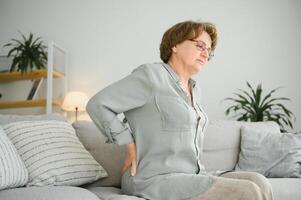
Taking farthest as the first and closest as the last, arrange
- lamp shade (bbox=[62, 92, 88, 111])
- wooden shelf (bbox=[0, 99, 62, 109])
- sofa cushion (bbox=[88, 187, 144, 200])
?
1. wooden shelf (bbox=[0, 99, 62, 109])
2. lamp shade (bbox=[62, 92, 88, 111])
3. sofa cushion (bbox=[88, 187, 144, 200])

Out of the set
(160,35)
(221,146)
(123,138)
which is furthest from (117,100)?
(160,35)

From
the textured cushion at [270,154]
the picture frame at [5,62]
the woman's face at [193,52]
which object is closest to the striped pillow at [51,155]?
the woman's face at [193,52]

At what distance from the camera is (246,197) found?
44.8 inches

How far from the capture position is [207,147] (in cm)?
237

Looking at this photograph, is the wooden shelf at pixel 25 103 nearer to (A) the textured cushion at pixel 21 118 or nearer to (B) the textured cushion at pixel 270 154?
(A) the textured cushion at pixel 21 118

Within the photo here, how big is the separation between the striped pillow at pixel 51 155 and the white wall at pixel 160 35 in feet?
8.23

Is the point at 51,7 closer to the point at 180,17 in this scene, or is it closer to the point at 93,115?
the point at 180,17

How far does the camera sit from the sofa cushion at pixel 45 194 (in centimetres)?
128

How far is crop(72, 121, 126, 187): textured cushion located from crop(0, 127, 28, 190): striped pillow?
45 centimetres

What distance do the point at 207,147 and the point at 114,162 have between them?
69 centimetres

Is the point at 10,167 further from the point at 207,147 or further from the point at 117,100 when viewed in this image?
the point at 207,147

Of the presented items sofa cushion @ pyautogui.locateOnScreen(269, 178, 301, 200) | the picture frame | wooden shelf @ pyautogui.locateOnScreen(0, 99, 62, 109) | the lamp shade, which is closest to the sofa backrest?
sofa cushion @ pyautogui.locateOnScreen(269, 178, 301, 200)

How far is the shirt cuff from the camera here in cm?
145

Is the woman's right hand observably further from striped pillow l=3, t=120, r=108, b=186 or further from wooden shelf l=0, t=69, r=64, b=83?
wooden shelf l=0, t=69, r=64, b=83
